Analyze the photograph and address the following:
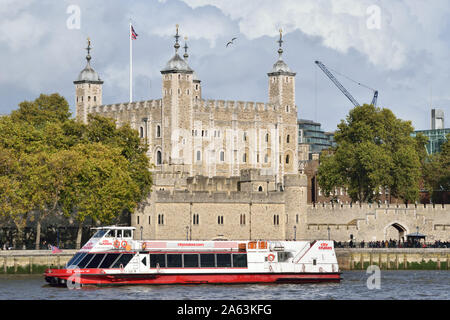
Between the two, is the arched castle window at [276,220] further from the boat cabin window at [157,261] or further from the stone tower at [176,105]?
the stone tower at [176,105]

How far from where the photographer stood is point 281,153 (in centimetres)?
14075

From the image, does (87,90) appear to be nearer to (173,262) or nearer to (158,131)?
(158,131)

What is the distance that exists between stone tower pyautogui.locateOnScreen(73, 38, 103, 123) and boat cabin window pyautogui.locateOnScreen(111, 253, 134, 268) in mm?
66141

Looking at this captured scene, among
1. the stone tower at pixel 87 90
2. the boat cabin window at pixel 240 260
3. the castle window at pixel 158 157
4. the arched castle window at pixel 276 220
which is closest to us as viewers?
the boat cabin window at pixel 240 260

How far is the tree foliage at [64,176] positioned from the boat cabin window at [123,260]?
47.7 feet

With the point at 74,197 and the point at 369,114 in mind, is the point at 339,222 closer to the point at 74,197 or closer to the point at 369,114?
the point at 369,114

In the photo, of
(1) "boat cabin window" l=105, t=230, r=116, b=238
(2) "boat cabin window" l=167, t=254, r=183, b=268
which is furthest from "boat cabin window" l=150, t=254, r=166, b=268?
(1) "boat cabin window" l=105, t=230, r=116, b=238

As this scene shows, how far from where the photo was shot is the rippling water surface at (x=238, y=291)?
69.4 meters

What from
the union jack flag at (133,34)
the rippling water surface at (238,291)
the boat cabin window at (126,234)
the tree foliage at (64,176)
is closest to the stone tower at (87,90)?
the union jack flag at (133,34)

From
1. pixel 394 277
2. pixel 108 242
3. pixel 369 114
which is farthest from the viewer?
pixel 369 114
